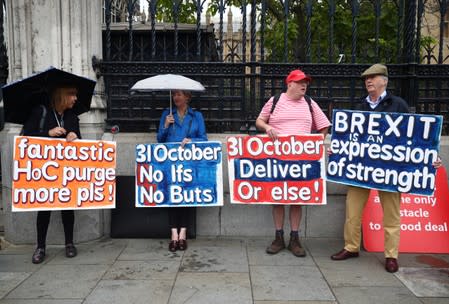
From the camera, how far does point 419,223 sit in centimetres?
527

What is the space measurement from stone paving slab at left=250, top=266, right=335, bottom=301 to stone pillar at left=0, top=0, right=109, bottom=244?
234 centimetres

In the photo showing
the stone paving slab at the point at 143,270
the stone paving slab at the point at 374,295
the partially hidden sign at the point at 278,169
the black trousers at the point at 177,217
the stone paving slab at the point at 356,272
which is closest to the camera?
the stone paving slab at the point at 374,295

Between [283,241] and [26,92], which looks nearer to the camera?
[26,92]

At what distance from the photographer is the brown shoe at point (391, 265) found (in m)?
4.67

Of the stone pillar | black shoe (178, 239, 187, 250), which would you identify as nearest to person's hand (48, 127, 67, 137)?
the stone pillar

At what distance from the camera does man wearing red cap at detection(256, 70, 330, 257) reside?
507 centimetres

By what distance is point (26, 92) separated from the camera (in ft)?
16.3

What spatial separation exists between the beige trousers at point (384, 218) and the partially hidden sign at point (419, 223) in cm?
31

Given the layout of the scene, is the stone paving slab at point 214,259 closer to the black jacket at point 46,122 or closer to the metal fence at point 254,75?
the metal fence at point 254,75

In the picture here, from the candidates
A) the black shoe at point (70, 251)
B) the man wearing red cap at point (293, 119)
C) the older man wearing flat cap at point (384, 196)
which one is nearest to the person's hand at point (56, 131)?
the black shoe at point (70, 251)

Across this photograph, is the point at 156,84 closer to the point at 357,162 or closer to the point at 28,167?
the point at 28,167

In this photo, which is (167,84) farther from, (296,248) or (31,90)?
(296,248)

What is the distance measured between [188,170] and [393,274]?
2507 mm

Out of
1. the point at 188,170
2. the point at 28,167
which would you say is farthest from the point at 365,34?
the point at 28,167
